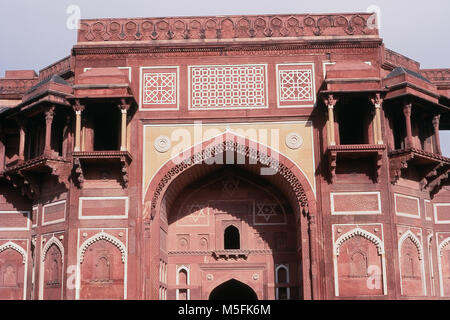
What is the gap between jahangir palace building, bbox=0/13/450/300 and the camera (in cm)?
1573

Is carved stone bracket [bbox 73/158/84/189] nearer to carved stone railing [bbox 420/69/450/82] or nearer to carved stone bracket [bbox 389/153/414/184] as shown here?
carved stone bracket [bbox 389/153/414/184]

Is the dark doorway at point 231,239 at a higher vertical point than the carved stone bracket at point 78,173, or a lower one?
lower

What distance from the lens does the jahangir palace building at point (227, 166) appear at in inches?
619

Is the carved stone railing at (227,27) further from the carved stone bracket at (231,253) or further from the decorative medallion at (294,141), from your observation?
the carved stone bracket at (231,253)

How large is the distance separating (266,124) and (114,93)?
3.90 metres

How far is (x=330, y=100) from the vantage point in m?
15.9

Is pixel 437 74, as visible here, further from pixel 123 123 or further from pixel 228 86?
pixel 123 123

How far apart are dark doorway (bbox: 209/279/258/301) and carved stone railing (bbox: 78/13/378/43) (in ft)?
23.1

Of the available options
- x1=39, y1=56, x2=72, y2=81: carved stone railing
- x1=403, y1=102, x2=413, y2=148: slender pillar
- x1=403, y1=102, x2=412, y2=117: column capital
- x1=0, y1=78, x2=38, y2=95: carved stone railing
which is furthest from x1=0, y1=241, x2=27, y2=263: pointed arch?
x1=403, y1=102, x2=412, y2=117: column capital

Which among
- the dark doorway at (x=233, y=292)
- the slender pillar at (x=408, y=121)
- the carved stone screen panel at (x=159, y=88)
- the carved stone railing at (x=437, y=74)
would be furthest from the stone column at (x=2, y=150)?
the carved stone railing at (x=437, y=74)

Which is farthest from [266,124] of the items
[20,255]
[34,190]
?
[20,255]

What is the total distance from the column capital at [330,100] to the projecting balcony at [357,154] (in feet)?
3.62

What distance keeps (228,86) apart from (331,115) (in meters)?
2.85
